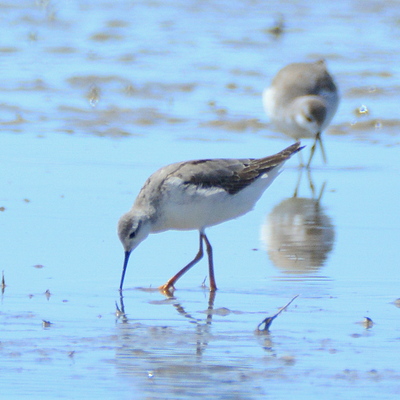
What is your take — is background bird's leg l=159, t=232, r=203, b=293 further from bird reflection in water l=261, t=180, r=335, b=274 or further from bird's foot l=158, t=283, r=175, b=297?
bird reflection in water l=261, t=180, r=335, b=274

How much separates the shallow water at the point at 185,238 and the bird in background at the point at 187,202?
0.28 metres

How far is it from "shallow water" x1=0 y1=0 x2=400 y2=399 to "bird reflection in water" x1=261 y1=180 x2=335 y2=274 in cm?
2

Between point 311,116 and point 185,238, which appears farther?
point 311,116

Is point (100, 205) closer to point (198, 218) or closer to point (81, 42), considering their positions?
point (198, 218)

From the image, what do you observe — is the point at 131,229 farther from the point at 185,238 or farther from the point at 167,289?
the point at 185,238

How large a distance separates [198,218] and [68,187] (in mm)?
2609

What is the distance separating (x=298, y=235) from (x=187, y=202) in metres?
1.45

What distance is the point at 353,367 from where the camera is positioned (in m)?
4.23

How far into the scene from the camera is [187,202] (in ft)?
19.6

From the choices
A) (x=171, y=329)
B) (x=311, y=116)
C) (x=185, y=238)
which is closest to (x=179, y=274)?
(x=171, y=329)

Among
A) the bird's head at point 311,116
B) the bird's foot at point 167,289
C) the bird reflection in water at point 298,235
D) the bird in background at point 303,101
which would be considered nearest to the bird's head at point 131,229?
the bird's foot at point 167,289

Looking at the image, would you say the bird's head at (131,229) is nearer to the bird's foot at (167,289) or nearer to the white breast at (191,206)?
the white breast at (191,206)

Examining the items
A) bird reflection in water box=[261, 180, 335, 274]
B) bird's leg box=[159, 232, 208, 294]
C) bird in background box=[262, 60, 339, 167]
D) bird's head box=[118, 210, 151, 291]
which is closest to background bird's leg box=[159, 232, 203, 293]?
bird's leg box=[159, 232, 208, 294]

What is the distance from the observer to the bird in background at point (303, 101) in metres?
10.1
